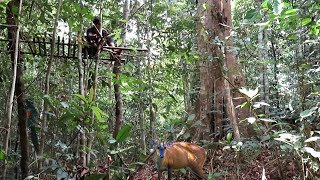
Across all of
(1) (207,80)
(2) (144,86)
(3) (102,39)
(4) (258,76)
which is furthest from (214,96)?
(4) (258,76)

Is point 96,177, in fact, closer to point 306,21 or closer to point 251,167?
point 251,167

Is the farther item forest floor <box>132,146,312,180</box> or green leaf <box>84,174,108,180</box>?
forest floor <box>132,146,312,180</box>

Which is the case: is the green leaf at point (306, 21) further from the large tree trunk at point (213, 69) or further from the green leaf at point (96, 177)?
the green leaf at point (96, 177)

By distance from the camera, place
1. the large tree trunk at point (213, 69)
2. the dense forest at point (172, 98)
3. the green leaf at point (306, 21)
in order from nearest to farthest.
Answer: the green leaf at point (306, 21), the dense forest at point (172, 98), the large tree trunk at point (213, 69)

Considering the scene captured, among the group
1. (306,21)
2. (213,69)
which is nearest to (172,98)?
(213,69)

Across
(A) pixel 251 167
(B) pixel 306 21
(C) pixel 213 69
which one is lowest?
(A) pixel 251 167

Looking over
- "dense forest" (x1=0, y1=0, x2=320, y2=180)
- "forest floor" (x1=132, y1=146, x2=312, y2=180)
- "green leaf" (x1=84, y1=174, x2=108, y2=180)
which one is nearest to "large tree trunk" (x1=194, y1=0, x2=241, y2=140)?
"dense forest" (x1=0, y1=0, x2=320, y2=180)

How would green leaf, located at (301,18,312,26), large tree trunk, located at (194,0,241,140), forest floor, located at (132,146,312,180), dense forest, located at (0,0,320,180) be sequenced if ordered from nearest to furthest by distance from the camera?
1. green leaf, located at (301,18,312,26)
2. dense forest, located at (0,0,320,180)
3. forest floor, located at (132,146,312,180)
4. large tree trunk, located at (194,0,241,140)

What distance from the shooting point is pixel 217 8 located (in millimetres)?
5945

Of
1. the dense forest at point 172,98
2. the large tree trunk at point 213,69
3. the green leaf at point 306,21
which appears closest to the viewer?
the green leaf at point 306,21

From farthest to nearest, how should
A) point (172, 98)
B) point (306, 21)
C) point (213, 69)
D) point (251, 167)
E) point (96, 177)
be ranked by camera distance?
point (213, 69)
point (172, 98)
point (251, 167)
point (96, 177)
point (306, 21)

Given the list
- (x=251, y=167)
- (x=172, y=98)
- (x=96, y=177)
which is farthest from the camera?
(x=172, y=98)

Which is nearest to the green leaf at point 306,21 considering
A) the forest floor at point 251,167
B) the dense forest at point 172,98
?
the dense forest at point 172,98

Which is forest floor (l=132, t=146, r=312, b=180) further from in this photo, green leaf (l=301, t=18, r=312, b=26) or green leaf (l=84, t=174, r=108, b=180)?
green leaf (l=301, t=18, r=312, b=26)
